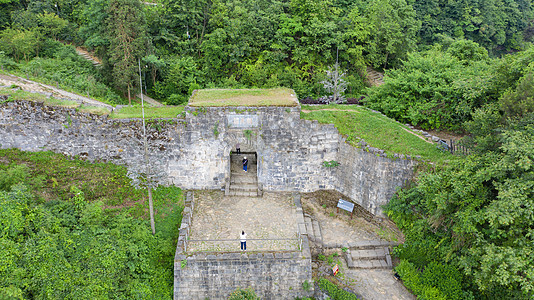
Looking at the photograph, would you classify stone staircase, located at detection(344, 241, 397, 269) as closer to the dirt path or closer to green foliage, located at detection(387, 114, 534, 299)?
green foliage, located at detection(387, 114, 534, 299)

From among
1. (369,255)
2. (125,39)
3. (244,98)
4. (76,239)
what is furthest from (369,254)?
(125,39)

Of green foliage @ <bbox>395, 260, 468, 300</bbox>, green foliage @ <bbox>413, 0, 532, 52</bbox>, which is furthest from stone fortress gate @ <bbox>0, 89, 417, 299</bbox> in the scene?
green foliage @ <bbox>413, 0, 532, 52</bbox>

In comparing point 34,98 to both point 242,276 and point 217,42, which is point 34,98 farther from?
point 217,42

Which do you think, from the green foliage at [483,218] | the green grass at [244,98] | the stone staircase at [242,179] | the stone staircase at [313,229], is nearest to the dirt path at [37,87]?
the green grass at [244,98]

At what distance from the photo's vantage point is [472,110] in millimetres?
17234

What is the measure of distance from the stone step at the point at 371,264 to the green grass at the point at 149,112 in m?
9.93

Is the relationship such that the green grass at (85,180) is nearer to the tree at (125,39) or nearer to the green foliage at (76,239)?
the green foliage at (76,239)

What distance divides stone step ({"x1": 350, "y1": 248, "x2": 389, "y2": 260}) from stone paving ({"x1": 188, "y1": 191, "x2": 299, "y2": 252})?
2.62m

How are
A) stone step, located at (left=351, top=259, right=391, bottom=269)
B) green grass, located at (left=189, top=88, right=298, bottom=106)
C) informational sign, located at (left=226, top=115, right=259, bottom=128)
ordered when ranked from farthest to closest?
green grass, located at (left=189, top=88, right=298, bottom=106) → informational sign, located at (left=226, top=115, right=259, bottom=128) → stone step, located at (left=351, top=259, right=391, bottom=269)

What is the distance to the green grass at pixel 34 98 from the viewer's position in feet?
53.7

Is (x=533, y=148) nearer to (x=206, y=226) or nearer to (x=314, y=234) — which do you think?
(x=314, y=234)

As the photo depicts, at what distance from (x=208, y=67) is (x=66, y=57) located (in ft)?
32.6

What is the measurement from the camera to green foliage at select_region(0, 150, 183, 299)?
12117mm

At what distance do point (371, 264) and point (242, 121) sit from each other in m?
8.15
